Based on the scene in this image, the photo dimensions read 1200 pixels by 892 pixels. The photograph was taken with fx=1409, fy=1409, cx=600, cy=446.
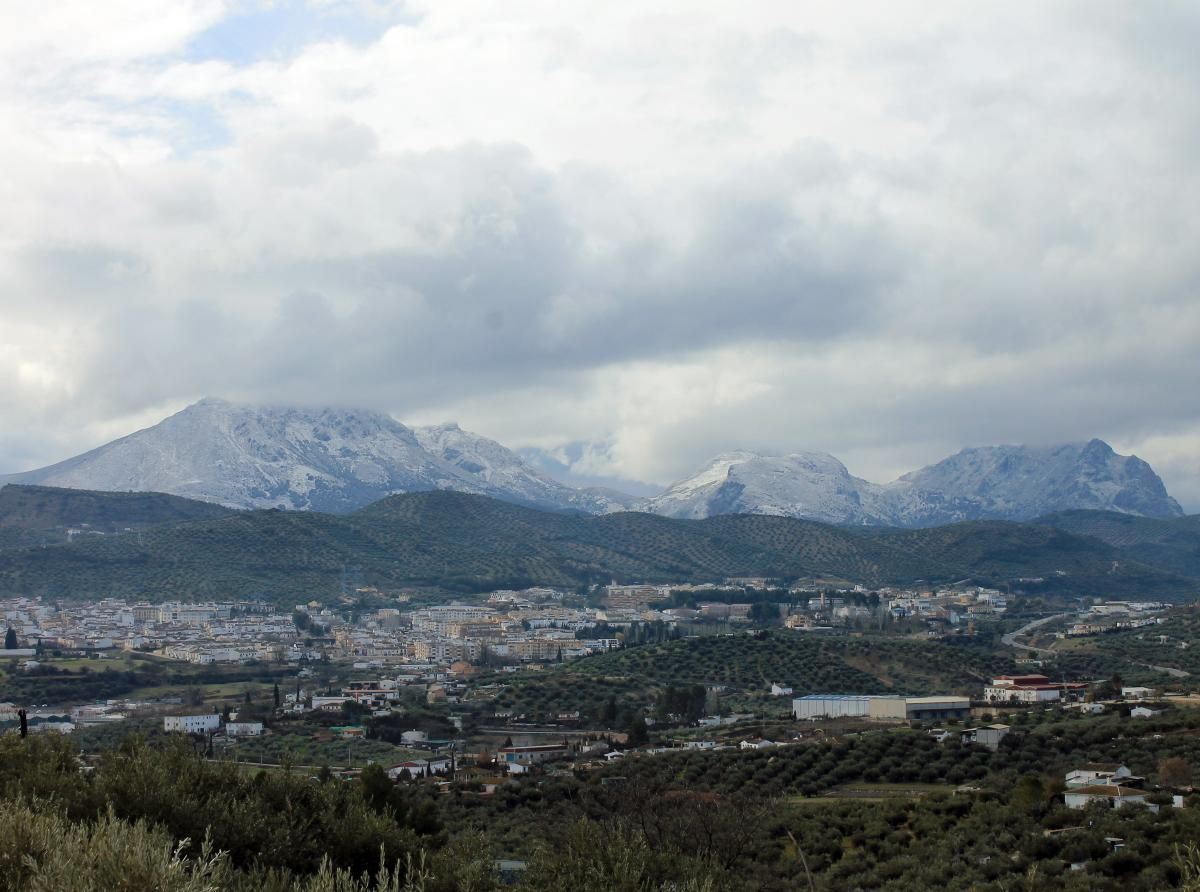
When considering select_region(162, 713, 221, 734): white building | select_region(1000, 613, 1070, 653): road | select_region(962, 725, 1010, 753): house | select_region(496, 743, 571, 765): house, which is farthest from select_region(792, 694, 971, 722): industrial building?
select_region(1000, 613, 1070, 653): road

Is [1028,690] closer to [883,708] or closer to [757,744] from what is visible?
[883,708]

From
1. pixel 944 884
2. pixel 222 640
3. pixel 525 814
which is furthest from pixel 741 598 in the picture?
pixel 944 884

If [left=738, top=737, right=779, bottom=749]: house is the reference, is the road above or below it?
below

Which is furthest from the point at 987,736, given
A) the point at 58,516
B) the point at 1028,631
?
the point at 58,516

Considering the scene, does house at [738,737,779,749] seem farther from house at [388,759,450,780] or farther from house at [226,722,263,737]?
house at [226,722,263,737]

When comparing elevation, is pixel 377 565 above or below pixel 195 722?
above
